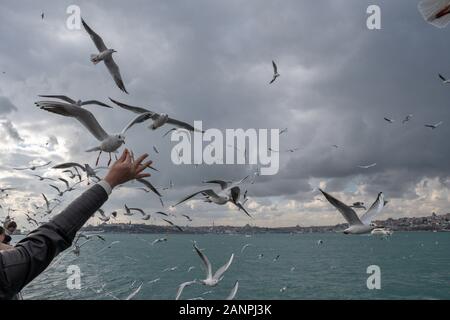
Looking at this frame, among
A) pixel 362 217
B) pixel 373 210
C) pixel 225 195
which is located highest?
pixel 225 195

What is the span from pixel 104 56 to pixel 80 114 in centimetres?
779

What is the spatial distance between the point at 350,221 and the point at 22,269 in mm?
9221

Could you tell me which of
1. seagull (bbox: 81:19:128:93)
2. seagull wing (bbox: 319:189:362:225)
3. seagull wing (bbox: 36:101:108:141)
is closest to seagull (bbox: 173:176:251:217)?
seagull wing (bbox: 319:189:362:225)

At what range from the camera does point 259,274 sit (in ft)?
201


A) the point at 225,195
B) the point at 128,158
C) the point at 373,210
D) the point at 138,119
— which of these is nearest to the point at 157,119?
the point at 138,119

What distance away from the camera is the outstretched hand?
230cm

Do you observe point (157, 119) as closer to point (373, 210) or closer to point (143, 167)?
point (373, 210)

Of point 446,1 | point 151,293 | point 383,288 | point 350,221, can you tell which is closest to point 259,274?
point 383,288

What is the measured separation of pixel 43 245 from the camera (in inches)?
78.5

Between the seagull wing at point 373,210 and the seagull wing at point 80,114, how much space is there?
6.29 meters

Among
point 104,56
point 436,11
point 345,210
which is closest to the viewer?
point 436,11

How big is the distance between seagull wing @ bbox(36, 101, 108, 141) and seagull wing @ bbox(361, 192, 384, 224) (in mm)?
6295
